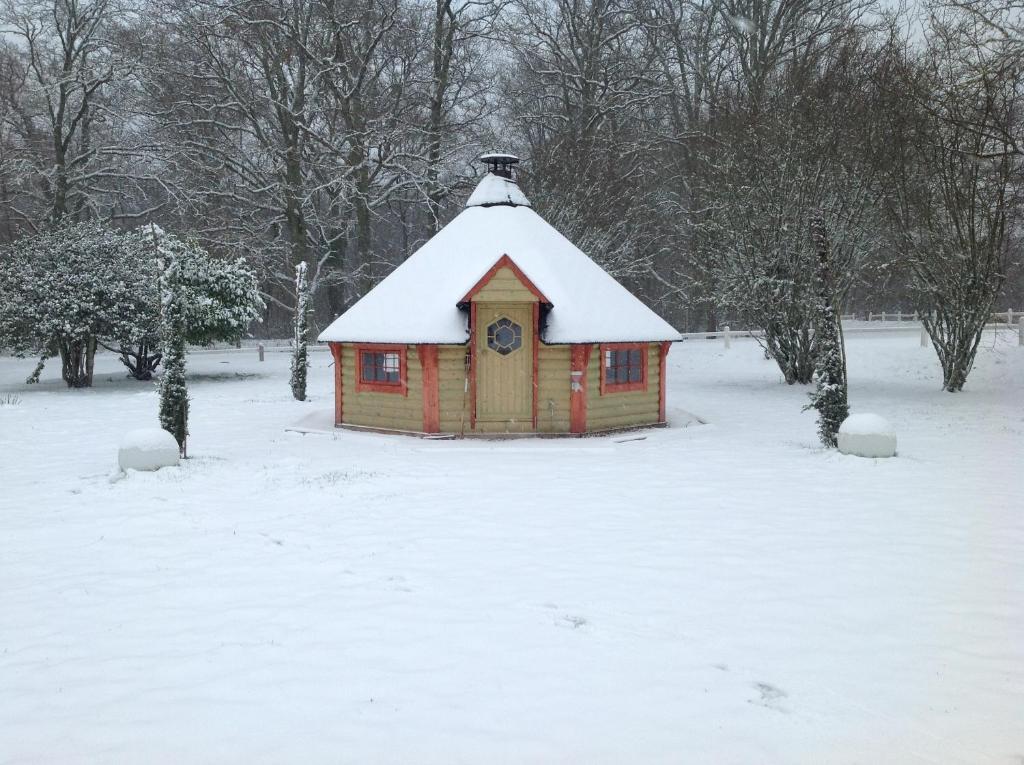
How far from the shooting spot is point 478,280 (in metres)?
14.0

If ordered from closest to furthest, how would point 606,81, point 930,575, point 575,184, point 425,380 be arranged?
point 930,575 → point 425,380 → point 575,184 → point 606,81

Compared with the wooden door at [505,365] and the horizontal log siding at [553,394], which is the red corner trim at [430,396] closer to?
the wooden door at [505,365]

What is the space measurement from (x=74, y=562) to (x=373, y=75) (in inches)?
994

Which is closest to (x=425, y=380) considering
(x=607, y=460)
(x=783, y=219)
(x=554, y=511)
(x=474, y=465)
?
(x=474, y=465)

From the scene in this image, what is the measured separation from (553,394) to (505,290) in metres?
2.25

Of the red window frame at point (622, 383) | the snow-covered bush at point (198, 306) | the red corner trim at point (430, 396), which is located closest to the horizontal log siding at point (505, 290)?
the red corner trim at point (430, 396)

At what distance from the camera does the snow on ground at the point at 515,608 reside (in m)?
4.24

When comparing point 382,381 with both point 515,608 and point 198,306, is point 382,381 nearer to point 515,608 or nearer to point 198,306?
point 515,608

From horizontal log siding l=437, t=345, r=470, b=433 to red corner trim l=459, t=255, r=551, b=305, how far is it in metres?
1.22

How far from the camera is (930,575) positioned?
6.72m

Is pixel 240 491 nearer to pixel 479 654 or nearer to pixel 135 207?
pixel 479 654

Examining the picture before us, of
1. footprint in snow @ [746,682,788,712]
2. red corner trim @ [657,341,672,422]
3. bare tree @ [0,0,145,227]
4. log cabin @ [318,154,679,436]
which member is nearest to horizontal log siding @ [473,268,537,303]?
log cabin @ [318,154,679,436]

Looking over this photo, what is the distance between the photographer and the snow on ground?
4.24 metres

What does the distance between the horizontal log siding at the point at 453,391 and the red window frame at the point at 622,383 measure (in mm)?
2738
